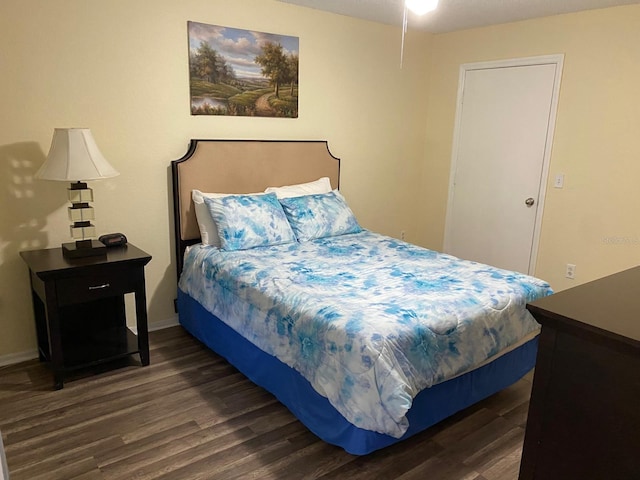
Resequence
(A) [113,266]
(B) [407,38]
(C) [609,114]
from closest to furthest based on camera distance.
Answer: (A) [113,266] → (C) [609,114] → (B) [407,38]

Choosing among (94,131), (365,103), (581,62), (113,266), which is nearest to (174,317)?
(113,266)

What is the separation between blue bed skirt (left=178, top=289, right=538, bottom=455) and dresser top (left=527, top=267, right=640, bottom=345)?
1.03m

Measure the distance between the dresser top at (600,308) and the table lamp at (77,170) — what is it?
2.32 m

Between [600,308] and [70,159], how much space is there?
8.24 feet

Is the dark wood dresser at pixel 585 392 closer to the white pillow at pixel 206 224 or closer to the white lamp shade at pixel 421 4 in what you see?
the white lamp shade at pixel 421 4

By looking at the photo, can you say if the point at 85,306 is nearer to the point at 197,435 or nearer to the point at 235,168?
the point at 197,435

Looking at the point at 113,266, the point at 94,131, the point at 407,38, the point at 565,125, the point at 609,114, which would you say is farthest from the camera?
the point at 407,38

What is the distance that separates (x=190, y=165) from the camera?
3.25m

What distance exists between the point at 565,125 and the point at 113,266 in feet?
11.2

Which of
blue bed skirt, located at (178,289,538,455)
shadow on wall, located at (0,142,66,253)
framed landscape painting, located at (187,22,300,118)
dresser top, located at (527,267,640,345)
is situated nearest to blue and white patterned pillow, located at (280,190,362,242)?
framed landscape painting, located at (187,22,300,118)

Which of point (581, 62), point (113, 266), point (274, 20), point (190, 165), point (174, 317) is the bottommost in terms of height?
point (174, 317)

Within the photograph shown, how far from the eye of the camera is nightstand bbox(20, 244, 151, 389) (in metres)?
2.52

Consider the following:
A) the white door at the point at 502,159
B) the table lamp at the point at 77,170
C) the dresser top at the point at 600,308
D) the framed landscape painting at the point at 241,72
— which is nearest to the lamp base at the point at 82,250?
the table lamp at the point at 77,170

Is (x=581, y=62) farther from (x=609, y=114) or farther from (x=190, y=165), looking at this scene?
(x=190, y=165)
